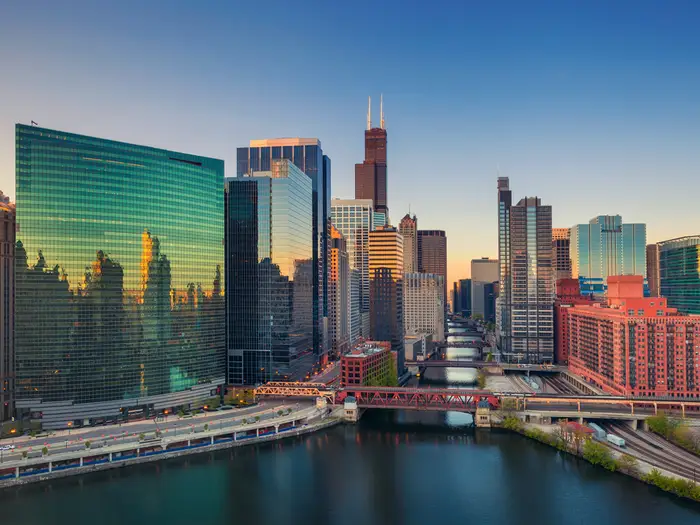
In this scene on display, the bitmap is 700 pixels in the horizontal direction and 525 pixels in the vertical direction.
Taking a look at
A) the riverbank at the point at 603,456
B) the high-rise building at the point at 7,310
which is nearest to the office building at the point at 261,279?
the high-rise building at the point at 7,310

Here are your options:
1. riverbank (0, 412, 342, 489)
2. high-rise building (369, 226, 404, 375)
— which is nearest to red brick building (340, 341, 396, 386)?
riverbank (0, 412, 342, 489)

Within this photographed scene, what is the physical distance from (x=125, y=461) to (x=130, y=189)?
5389cm

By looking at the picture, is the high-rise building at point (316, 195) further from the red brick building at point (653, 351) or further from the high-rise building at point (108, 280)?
the red brick building at point (653, 351)

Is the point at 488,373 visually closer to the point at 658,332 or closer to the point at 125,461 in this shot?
the point at 658,332

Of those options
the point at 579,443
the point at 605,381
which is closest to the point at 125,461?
the point at 579,443

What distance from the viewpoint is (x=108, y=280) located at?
113m

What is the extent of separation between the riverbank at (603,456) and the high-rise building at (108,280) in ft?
229

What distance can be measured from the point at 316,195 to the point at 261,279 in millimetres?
46672

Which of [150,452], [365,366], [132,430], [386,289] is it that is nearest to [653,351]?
[365,366]

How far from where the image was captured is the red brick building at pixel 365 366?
134 m

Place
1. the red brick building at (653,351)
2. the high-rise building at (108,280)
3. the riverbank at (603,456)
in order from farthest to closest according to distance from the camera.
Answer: the red brick building at (653,351), the high-rise building at (108,280), the riverbank at (603,456)

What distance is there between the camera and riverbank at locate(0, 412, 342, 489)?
84312mm

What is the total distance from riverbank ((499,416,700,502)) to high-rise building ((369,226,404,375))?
68665 mm

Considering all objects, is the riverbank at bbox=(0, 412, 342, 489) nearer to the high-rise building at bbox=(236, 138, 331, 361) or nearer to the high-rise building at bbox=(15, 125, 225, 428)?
the high-rise building at bbox=(15, 125, 225, 428)
